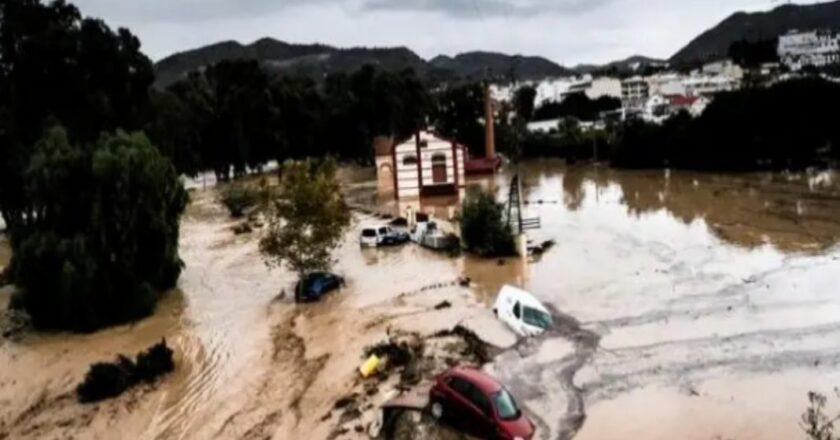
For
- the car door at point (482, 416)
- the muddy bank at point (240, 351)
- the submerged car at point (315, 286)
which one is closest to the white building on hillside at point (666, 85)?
the muddy bank at point (240, 351)

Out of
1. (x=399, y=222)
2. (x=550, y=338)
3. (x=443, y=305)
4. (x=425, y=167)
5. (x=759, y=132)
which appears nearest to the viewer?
(x=550, y=338)

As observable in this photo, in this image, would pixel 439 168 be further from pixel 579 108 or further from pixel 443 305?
pixel 579 108

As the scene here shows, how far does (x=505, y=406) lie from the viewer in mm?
15352

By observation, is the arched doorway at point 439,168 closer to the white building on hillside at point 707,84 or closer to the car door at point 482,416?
the car door at point 482,416

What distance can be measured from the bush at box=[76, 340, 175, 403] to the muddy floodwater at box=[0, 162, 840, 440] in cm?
41

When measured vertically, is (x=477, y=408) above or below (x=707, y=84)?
below

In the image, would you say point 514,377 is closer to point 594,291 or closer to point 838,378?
point 838,378

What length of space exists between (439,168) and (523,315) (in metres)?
38.2

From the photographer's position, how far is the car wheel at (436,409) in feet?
52.0

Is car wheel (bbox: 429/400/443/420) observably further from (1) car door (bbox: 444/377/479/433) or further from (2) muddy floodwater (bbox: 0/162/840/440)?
(2) muddy floodwater (bbox: 0/162/840/440)

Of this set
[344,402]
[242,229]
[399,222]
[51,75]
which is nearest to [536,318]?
[344,402]

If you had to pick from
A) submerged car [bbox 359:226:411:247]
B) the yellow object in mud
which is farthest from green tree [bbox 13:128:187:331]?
the yellow object in mud

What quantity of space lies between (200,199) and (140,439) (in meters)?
54.9

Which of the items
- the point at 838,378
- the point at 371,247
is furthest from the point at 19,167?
the point at 838,378
